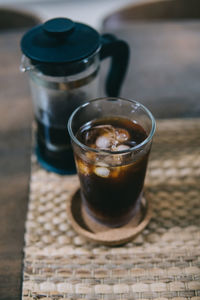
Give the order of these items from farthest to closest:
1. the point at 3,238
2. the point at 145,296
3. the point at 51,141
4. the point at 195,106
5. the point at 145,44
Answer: the point at 145,44
the point at 195,106
the point at 51,141
the point at 3,238
the point at 145,296

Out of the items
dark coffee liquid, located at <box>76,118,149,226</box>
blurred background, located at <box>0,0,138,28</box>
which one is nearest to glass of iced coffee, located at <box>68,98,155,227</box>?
dark coffee liquid, located at <box>76,118,149,226</box>

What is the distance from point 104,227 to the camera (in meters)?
0.67

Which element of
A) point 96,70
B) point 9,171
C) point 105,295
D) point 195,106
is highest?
point 96,70

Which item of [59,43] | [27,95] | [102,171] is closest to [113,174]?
[102,171]

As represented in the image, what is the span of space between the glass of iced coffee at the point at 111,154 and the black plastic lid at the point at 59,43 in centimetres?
10

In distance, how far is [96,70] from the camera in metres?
0.73

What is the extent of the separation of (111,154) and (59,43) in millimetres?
258

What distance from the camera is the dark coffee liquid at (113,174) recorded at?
588 mm

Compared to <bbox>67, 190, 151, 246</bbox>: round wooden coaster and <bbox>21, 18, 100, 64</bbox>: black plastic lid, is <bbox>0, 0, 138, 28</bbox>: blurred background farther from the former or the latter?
<bbox>67, 190, 151, 246</bbox>: round wooden coaster

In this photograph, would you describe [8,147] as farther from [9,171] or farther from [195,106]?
[195,106]

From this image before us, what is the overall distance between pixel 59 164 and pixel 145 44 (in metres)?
0.63

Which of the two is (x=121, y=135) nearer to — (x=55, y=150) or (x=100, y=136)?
(x=100, y=136)

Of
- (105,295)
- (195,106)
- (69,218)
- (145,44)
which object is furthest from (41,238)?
(145,44)

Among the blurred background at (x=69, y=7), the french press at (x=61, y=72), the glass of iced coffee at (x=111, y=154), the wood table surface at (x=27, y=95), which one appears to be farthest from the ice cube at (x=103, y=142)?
the blurred background at (x=69, y=7)
